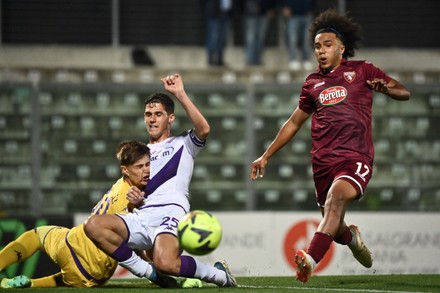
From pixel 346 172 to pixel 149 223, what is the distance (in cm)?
159

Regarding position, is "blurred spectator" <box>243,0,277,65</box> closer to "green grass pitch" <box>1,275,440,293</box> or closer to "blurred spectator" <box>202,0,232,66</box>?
"blurred spectator" <box>202,0,232,66</box>

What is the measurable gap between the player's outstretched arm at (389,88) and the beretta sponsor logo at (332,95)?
0.23 metres

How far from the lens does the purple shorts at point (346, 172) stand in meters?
9.59

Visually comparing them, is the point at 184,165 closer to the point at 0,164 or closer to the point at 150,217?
the point at 150,217

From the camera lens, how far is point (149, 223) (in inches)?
384

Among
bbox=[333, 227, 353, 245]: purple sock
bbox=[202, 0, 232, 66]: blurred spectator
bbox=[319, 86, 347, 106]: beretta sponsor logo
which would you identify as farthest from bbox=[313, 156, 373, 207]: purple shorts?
bbox=[202, 0, 232, 66]: blurred spectator

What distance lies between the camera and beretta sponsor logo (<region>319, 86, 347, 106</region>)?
387 inches

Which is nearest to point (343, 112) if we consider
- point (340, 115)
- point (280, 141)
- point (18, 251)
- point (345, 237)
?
point (340, 115)

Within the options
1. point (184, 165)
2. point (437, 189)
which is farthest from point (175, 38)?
point (184, 165)

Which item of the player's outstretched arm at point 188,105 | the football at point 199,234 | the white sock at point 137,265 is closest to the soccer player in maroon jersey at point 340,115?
the player's outstretched arm at point 188,105

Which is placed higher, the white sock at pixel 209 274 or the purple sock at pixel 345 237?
the purple sock at pixel 345 237

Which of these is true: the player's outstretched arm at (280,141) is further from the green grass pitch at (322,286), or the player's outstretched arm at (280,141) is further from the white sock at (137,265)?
the white sock at (137,265)

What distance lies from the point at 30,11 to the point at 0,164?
244 centimetres

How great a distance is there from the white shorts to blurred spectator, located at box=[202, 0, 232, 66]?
8.47 meters
